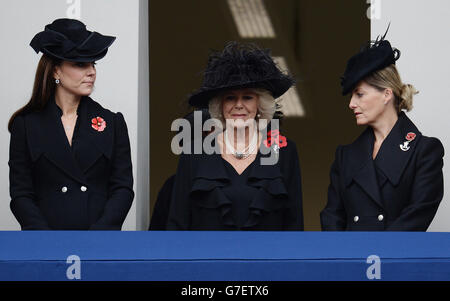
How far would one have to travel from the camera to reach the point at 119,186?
432cm

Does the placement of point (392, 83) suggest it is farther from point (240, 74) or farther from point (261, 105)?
point (240, 74)

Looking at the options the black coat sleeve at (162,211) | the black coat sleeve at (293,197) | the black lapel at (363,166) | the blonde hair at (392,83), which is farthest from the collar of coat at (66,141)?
the blonde hair at (392,83)

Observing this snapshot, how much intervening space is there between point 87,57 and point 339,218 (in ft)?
Result: 4.87

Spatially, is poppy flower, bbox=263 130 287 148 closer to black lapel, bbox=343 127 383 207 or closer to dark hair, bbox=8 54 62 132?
black lapel, bbox=343 127 383 207

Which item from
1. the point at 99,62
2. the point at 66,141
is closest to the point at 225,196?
the point at 66,141

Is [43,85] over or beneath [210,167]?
over

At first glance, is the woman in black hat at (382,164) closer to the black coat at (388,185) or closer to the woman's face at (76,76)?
the black coat at (388,185)

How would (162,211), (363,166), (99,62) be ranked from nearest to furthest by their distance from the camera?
(363,166)
(162,211)
(99,62)

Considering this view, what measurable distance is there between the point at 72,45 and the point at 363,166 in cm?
158

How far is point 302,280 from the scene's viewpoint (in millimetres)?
2928

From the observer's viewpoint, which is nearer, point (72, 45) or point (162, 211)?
point (72, 45)

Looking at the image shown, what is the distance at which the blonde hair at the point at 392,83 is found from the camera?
4.39 meters

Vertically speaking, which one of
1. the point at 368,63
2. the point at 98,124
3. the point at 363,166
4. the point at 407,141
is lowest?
the point at 363,166

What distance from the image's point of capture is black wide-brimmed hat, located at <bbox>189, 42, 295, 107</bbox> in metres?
4.34
